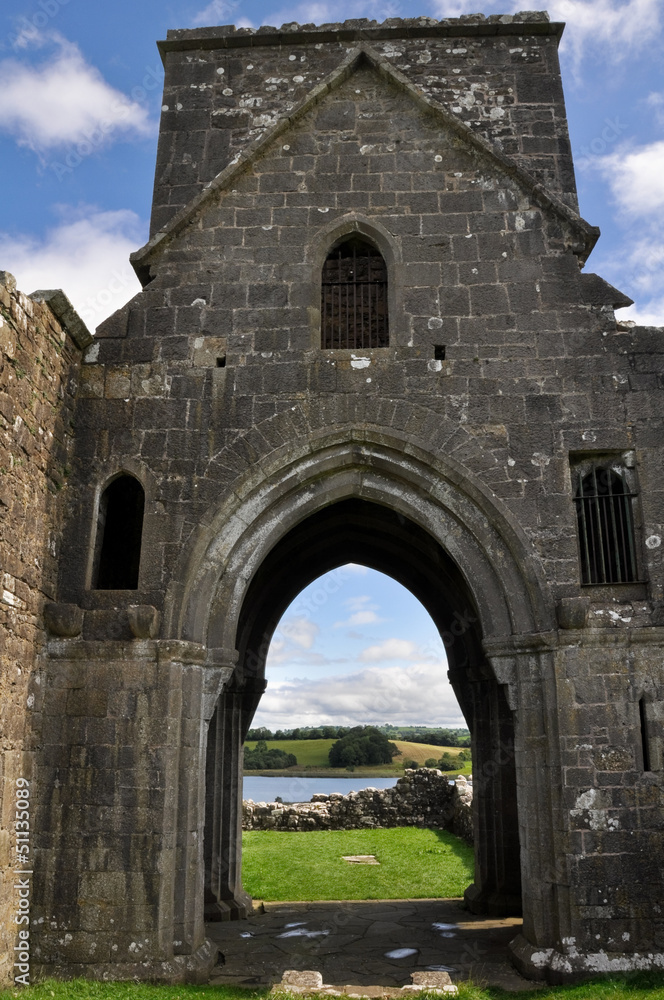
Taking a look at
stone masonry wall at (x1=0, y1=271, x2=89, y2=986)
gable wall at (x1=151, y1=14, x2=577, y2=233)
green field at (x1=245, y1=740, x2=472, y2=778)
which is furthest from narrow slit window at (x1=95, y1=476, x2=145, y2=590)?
green field at (x1=245, y1=740, x2=472, y2=778)

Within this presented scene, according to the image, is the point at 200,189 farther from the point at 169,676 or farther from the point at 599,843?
the point at 599,843

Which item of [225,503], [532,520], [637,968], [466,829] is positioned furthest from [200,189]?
[466,829]

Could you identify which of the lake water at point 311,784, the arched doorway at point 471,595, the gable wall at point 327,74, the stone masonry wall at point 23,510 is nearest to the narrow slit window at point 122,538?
the stone masonry wall at point 23,510

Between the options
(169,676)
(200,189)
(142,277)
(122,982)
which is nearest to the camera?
(122,982)

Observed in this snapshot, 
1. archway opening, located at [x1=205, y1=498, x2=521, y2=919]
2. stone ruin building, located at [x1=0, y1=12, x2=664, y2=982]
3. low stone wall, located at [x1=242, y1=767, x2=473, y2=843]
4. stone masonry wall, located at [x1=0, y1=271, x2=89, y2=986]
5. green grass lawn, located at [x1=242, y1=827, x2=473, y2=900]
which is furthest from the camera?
low stone wall, located at [x1=242, y1=767, x2=473, y2=843]

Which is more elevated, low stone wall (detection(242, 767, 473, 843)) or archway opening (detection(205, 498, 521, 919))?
archway opening (detection(205, 498, 521, 919))

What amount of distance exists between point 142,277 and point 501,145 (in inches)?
169

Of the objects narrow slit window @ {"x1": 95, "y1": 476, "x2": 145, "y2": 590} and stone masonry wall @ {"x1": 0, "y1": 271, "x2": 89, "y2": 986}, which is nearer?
stone masonry wall @ {"x1": 0, "y1": 271, "x2": 89, "y2": 986}

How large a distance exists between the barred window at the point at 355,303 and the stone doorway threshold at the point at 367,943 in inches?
223

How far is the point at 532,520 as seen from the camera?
7203mm

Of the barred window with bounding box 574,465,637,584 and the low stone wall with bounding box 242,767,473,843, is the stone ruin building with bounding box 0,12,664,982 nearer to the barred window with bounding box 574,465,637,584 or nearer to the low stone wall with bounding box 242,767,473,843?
the barred window with bounding box 574,465,637,584

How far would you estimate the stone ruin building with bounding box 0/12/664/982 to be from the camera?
646cm

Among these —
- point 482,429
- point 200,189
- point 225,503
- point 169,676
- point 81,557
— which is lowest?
point 169,676

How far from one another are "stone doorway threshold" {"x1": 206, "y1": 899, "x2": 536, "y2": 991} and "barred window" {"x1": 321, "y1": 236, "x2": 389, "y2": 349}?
5662 mm
